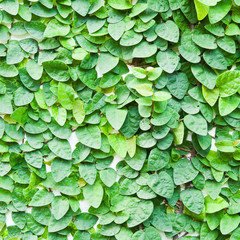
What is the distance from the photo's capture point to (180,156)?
1.19m

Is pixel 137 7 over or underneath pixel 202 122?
over

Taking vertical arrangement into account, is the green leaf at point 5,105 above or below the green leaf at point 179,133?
above

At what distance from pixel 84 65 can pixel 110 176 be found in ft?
1.58

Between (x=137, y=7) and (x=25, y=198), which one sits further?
(x=25, y=198)

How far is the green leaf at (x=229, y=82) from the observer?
3.56ft

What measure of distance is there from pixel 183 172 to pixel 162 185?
0.11 meters

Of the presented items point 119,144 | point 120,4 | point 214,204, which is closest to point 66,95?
point 119,144

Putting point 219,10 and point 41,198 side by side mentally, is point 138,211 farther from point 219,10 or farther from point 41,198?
point 219,10

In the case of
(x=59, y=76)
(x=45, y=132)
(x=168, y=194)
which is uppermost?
(x=59, y=76)

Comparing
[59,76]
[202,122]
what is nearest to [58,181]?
[59,76]

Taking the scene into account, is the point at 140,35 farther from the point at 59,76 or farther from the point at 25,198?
the point at 25,198

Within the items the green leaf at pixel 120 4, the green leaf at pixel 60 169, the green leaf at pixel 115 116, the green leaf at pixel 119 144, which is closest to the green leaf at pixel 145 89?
the green leaf at pixel 115 116

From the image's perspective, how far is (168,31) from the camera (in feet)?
3.59

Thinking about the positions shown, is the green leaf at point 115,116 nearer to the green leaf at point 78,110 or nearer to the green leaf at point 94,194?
the green leaf at point 78,110
